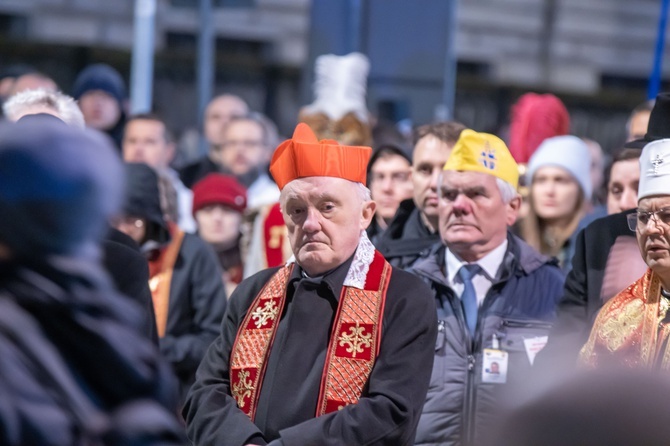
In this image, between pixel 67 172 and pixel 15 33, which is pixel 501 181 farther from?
pixel 15 33

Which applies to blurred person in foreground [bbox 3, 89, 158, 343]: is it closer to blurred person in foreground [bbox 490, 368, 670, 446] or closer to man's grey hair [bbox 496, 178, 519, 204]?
man's grey hair [bbox 496, 178, 519, 204]

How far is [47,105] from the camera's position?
573 cm

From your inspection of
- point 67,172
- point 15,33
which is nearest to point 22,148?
point 67,172

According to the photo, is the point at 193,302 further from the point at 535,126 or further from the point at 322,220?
the point at 535,126

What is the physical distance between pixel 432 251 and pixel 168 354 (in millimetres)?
1366

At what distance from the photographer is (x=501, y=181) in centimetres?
621

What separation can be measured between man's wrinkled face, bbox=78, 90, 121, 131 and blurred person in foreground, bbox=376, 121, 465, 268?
380 centimetres

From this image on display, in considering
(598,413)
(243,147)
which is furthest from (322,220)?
(243,147)

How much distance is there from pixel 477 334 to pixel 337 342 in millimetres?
1141

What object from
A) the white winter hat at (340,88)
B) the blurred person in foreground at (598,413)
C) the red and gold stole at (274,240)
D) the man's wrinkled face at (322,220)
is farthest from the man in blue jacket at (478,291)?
the blurred person in foreground at (598,413)

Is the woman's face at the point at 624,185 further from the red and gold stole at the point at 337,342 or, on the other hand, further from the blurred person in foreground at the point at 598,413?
the blurred person in foreground at the point at 598,413

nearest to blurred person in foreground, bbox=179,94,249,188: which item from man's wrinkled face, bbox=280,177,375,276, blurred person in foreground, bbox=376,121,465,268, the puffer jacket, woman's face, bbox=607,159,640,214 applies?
blurred person in foreground, bbox=376,121,465,268

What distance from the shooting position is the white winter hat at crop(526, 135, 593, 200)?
815 centimetres

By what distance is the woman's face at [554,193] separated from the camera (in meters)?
7.83
